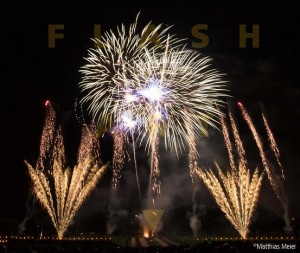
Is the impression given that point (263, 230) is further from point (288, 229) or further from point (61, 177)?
point (61, 177)

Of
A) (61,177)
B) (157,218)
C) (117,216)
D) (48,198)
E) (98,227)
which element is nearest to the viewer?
(61,177)

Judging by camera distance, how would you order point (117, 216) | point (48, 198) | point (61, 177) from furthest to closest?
point (117, 216) → point (48, 198) → point (61, 177)

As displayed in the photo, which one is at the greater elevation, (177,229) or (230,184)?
(230,184)

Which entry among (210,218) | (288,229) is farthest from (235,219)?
(210,218)

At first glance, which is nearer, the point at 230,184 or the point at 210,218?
the point at 230,184

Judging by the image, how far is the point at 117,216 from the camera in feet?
205

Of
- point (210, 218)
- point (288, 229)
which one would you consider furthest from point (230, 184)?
point (210, 218)

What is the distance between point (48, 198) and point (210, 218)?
34908mm

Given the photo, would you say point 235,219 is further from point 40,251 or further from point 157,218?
point 40,251

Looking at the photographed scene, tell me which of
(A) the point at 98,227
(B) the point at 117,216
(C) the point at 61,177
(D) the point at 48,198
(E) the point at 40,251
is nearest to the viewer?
(E) the point at 40,251

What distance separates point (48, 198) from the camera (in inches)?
1296

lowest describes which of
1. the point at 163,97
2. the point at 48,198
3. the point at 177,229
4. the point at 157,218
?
the point at 177,229

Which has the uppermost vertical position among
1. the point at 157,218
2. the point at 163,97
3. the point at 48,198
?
the point at 163,97

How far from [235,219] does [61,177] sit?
15020 mm
